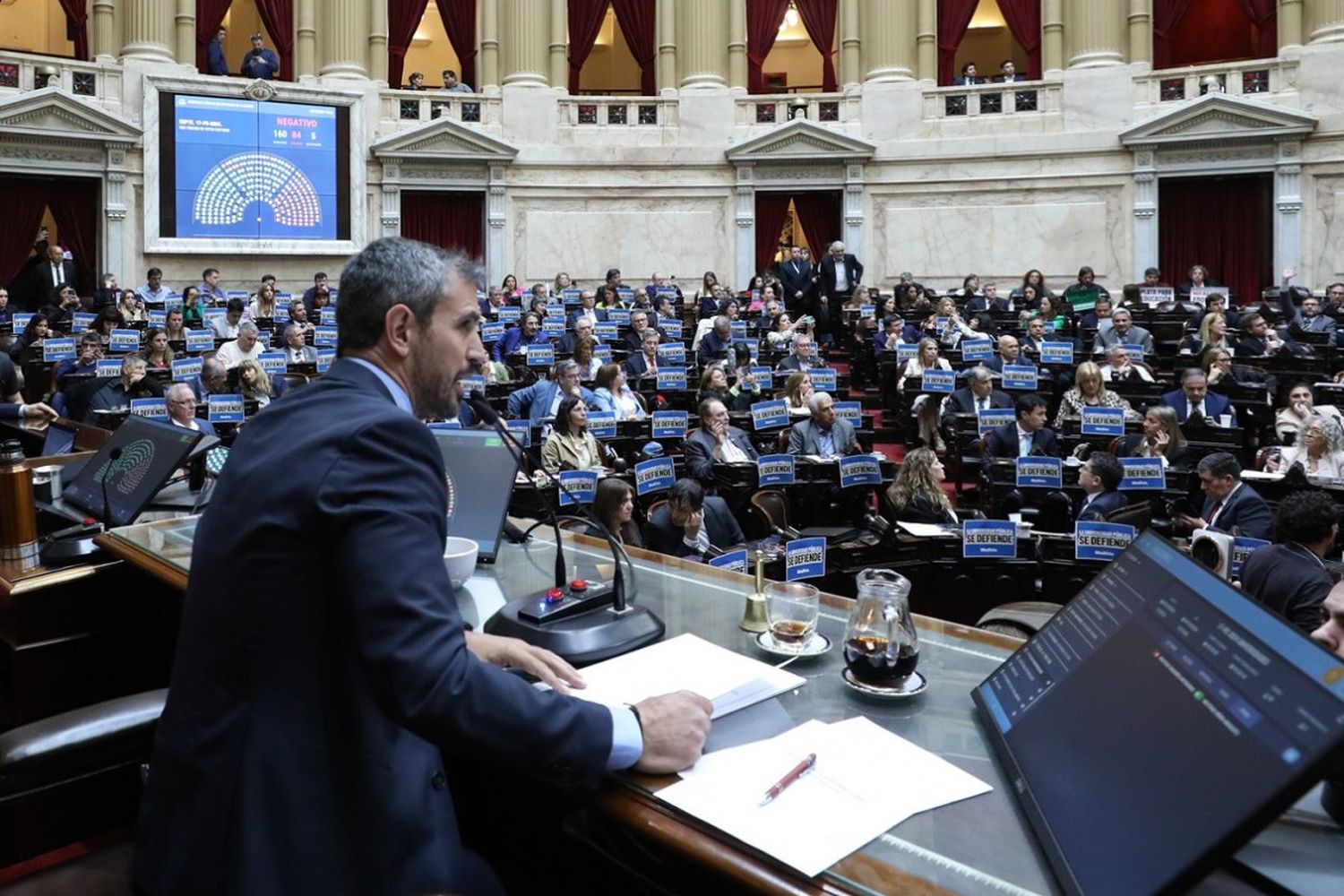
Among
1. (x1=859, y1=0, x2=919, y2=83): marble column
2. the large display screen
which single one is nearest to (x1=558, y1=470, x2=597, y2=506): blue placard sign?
the large display screen

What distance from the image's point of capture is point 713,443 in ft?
24.3

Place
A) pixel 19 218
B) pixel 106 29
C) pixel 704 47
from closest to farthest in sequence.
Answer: pixel 19 218 → pixel 106 29 → pixel 704 47

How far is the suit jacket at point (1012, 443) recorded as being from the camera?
7.77 metres

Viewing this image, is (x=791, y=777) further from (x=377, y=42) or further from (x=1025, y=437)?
(x=377, y=42)

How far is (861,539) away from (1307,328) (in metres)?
9.43

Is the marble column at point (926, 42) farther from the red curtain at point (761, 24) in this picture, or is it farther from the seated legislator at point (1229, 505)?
the seated legislator at point (1229, 505)

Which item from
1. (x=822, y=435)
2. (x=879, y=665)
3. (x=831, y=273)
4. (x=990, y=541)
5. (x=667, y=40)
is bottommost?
(x=990, y=541)

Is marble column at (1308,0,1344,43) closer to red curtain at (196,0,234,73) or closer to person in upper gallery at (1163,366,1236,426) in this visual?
person in upper gallery at (1163,366,1236,426)

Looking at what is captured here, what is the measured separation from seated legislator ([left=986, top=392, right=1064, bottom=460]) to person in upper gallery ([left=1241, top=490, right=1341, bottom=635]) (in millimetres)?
3608

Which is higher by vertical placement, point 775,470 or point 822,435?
point 822,435

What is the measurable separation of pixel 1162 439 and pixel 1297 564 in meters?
3.60

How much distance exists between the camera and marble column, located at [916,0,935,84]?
1739 centimetres

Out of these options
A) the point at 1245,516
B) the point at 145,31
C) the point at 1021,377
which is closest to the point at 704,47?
the point at 145,31

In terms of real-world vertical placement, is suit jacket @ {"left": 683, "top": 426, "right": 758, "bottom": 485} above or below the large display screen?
below
